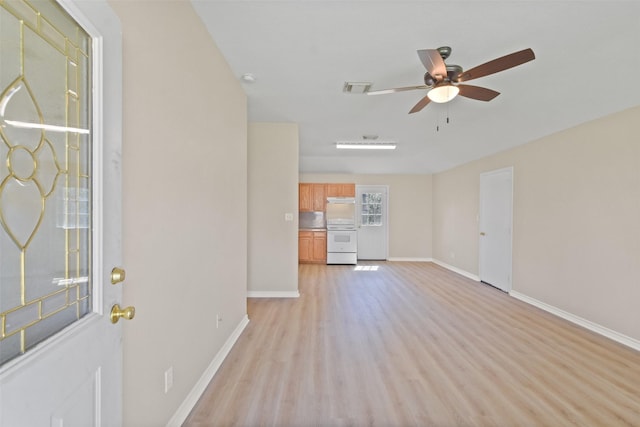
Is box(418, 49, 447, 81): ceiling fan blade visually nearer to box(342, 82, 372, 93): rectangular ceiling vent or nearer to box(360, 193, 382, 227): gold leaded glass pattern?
box(342, 82, 372, 93): rectangular ceiling vent

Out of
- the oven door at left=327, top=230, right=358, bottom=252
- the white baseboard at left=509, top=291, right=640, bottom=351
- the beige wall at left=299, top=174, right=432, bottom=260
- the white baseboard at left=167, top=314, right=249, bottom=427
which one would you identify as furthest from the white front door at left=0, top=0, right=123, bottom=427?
the beige wall at left=299, top=174, right=432, bottom=260

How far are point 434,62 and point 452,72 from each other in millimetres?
285

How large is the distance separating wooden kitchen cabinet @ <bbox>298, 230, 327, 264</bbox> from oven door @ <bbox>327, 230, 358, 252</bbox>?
18cm

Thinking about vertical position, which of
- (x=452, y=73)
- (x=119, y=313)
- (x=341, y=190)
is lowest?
(x=119, y=313)

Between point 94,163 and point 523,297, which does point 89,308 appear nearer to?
point 94,163

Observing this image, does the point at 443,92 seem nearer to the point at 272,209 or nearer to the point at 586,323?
the point at 272,209

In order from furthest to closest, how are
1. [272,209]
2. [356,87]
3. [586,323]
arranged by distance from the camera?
[272,209] → [586,323] → [356,87]

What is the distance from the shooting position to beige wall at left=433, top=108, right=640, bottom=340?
2836mm

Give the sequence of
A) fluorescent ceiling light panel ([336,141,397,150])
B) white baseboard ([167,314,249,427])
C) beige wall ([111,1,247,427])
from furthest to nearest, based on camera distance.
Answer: fluorescent ceiling light panel ([336,141,397,150])
white baseboard ([167,314,249,427])
beige wall ([111,1,247,427])

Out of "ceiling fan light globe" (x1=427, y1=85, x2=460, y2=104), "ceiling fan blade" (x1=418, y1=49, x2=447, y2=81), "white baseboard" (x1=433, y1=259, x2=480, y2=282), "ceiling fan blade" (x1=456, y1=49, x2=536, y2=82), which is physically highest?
"ceiling fan blade" (x1=418, y1=49, x2=447, y2=81)

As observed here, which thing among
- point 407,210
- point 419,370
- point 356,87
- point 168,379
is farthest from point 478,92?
point 407,210

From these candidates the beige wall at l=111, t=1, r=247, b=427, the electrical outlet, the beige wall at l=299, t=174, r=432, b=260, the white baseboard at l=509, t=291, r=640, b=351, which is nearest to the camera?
the beige wall at l=111, t=1, r=247, b=427

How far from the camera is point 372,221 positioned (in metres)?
7.64

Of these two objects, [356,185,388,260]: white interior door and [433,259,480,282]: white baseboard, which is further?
[356,185,388,260]: white interior door
